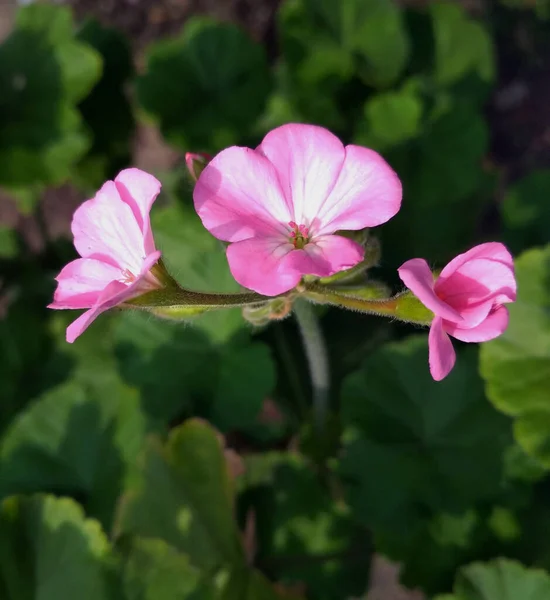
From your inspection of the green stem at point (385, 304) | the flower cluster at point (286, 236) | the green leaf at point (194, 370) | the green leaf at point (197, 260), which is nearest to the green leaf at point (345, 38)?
the green leaf at point (197, 260)

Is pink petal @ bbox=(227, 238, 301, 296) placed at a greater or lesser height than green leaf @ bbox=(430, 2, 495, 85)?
lesser

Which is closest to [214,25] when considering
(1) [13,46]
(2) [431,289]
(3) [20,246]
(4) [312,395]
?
(1) [13,46]

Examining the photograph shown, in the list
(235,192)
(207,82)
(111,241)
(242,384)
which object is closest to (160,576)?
(242,384)

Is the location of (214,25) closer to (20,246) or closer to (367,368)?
(20,246)

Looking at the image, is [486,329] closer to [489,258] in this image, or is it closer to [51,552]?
[489,258]

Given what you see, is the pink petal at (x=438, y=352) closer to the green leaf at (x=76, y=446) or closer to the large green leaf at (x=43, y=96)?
the green leaf at (x=76, y=446)

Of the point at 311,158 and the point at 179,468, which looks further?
the point at 179,468

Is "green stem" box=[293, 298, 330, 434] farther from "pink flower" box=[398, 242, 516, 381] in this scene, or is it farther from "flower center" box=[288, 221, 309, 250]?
"pink flower" box=[398, 242, 516, 381]

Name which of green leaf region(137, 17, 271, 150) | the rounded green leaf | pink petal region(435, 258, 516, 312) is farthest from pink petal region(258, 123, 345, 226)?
green leaf region(137, 17, 271, 150)
